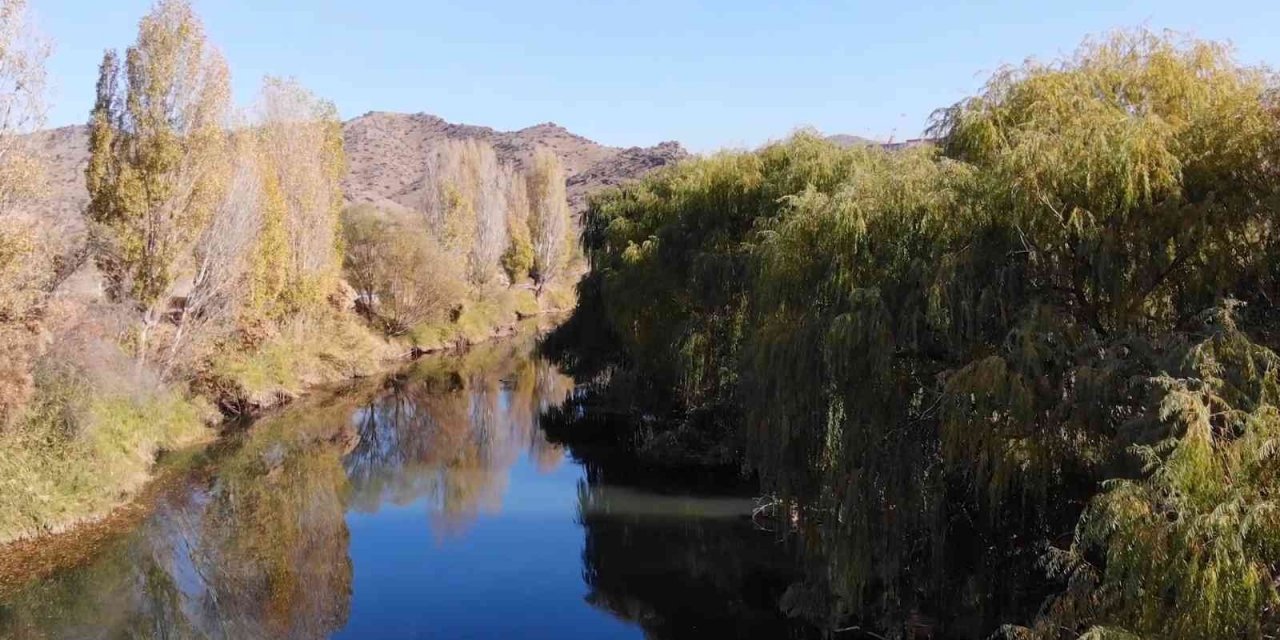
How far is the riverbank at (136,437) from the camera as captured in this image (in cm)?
1357

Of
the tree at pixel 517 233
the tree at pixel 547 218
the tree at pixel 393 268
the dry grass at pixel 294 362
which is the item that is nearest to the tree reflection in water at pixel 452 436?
the dry grass at pixel 294 362

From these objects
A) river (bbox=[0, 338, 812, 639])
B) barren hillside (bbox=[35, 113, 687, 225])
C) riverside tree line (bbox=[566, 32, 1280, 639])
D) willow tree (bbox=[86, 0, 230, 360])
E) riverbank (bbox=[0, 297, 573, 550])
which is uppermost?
barren hillside (bbox=[35, 113, 687, 225])

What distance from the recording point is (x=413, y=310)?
39.4m

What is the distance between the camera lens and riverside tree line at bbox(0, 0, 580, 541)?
1380 cm

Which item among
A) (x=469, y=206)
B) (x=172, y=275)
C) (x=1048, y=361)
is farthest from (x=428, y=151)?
(x=1048, y=361)

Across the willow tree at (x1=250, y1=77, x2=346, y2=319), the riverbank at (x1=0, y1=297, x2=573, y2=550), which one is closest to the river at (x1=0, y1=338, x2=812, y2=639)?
the riverbank at (x1=0, y1=297, x2=573, y2=550)

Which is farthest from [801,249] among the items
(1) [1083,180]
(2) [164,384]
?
→ (2) [164,384]

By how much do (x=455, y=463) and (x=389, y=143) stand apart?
123533 millimetres

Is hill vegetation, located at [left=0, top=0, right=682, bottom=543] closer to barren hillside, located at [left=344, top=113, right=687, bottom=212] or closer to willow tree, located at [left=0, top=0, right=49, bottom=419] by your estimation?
willow tree, located at [left=0, top=0, right=49, bottom=419]

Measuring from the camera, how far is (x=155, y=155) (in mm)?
19266

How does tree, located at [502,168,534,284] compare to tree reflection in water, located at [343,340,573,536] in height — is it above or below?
above

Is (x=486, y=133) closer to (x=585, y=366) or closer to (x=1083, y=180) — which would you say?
(x=585, y=366)

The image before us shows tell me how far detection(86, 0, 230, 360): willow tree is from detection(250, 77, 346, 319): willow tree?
6.22m

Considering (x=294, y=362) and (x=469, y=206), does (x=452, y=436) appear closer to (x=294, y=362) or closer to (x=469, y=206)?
(x=294, y=362)
